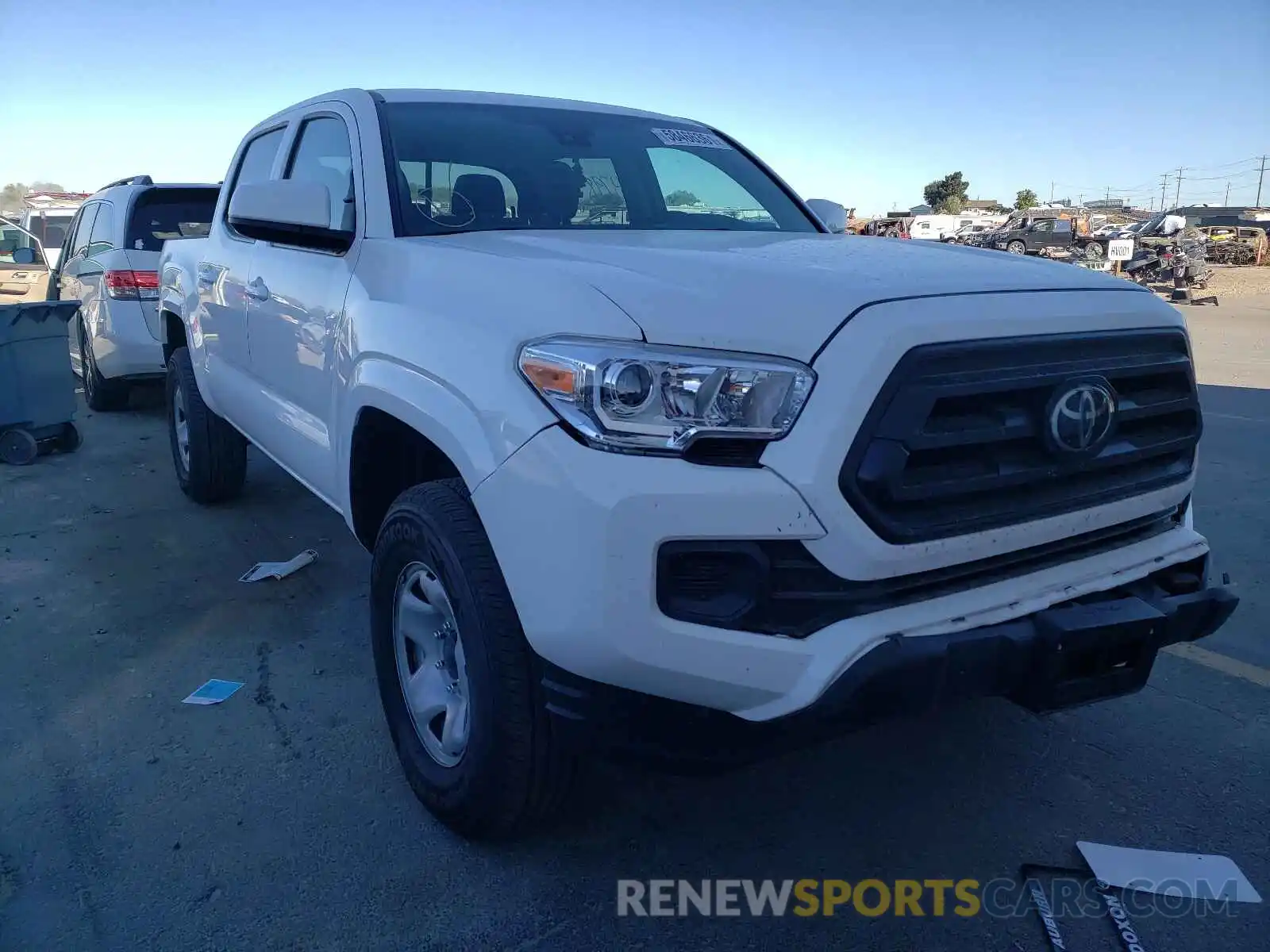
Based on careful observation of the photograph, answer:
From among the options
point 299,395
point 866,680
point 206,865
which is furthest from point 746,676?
point 299,395

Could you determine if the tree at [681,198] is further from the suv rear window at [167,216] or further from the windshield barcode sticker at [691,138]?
the suv rear window at [167,216]

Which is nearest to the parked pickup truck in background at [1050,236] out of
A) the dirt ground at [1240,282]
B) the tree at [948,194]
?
the dirt ground at [1240,282]

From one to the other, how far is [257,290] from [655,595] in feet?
8.71

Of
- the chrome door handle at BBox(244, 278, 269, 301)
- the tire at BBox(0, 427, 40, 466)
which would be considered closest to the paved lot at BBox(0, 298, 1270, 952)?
the chrome door handle at BBox(244, 278, 269, 301)

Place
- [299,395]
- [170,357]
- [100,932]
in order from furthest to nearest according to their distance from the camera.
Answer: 1. [170,357]
2. [299,395]
3. [100,932]

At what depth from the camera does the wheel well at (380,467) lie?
2.76m

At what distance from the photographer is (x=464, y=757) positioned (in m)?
2.35

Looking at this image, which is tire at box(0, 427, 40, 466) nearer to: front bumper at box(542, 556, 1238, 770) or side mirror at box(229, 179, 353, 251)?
side mirror at box(229, 179, 353, 251)

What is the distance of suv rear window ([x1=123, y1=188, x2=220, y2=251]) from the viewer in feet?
25.1

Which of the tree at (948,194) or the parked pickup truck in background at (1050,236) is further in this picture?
the tree at (948,194)

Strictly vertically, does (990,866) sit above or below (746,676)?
below

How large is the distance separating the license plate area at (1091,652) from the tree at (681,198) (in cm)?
209

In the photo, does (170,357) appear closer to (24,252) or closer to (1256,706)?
(24,252)

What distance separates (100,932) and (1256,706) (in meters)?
3.44
